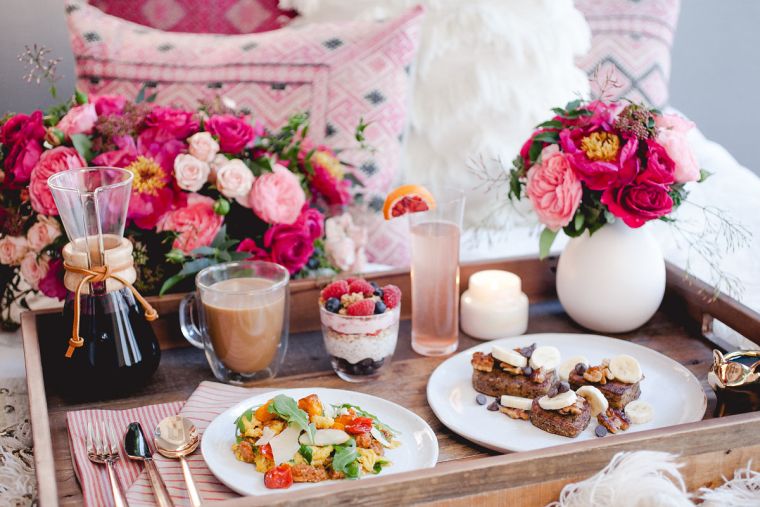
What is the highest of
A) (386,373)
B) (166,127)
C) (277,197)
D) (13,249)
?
(166,127)

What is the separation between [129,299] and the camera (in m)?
1.20

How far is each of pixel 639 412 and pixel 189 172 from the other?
2.54 ft

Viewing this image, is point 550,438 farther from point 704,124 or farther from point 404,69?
point 704,124

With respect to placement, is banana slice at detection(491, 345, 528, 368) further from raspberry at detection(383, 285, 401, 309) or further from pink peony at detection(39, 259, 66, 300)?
pink peony at detection(39, 259, 66, 300)

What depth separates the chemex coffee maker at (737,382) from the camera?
3.51 feet

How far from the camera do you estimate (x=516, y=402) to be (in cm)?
112

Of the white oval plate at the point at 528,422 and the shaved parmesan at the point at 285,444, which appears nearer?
the shaved parmesan at the point at 285,444

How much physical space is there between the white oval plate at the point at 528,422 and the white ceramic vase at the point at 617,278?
0.07 metres

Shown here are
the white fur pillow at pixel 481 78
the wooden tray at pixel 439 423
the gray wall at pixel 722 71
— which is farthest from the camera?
the gray wall at pixel 722 71

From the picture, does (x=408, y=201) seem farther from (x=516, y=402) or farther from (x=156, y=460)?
(x=156, y=460)

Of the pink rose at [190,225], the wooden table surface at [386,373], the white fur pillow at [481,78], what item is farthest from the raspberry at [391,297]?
the white fur pillow at [481,78]

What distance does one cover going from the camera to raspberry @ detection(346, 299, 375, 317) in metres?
1.22

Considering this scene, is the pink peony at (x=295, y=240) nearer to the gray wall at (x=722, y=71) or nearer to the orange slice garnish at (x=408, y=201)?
the orange slice garnish at (x=408, y=201)

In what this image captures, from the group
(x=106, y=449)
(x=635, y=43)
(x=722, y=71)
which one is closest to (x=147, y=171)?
(x=106, y=449)
